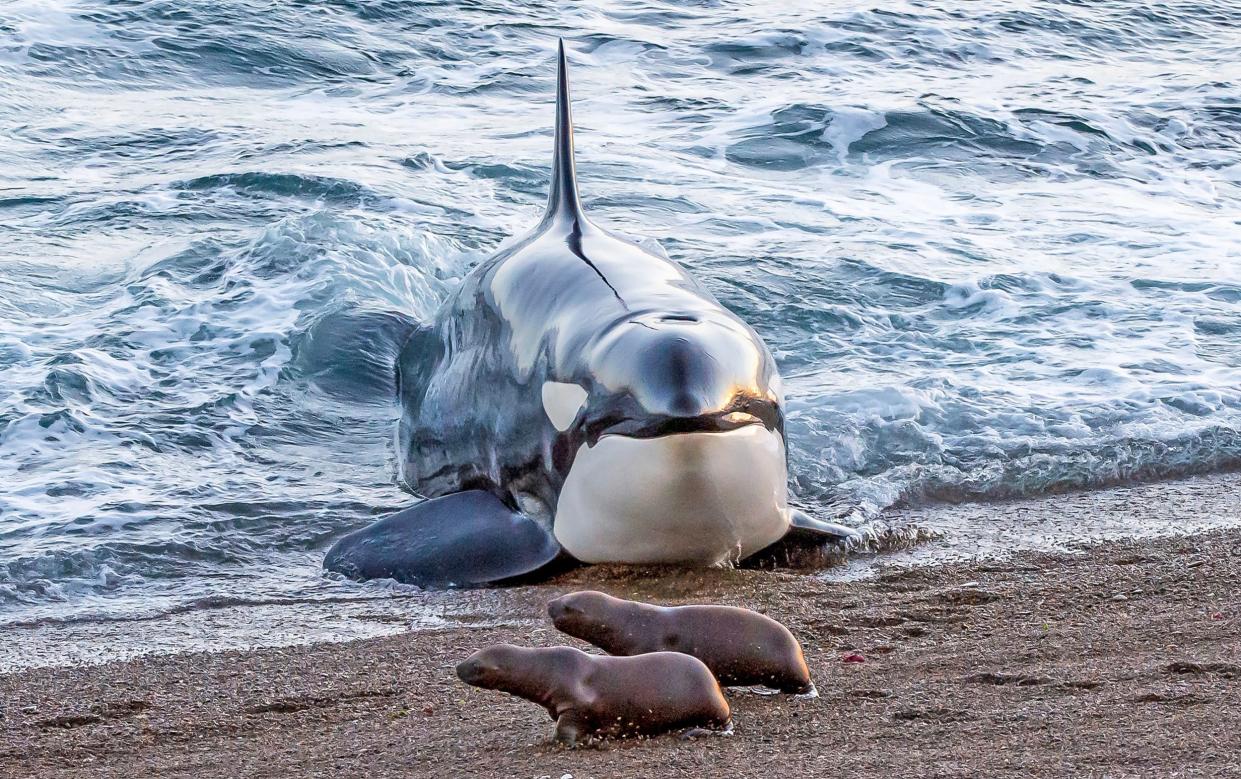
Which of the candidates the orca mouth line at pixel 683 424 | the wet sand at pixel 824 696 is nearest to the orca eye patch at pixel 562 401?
the orca mouth line at pixel 683 424

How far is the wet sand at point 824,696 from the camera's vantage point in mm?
4387

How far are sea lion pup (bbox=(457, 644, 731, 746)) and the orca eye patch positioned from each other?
2.27 meters

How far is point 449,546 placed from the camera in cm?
721

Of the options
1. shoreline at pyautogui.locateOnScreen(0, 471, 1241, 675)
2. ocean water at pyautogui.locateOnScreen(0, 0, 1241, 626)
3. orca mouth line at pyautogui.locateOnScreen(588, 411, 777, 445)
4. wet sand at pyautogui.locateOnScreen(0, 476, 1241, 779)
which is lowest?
ocean water at pyautogui.locateOnScreen(0, 0, 1241, 626)

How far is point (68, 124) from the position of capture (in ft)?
58.1

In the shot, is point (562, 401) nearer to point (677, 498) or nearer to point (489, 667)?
point (677, 498)

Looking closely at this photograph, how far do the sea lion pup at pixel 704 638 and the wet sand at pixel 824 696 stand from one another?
0.08m

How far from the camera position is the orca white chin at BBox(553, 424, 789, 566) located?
6145 millimetres

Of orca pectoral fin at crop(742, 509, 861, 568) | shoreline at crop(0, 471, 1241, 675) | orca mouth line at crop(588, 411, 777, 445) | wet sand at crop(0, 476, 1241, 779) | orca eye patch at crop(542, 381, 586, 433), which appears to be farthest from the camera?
orca pectoral fin at crop(742, 509, 861, 568)

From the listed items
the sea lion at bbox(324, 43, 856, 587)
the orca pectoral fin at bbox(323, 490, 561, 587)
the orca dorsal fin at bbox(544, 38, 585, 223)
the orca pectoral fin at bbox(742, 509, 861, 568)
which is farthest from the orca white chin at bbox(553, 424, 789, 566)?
the orca dorsal fin at bbox(544, 38, 585, 223)

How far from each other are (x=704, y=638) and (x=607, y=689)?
552mm

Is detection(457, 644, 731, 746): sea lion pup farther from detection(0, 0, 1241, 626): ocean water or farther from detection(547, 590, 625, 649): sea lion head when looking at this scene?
detection(0, 0, 1241, 626): ocean water

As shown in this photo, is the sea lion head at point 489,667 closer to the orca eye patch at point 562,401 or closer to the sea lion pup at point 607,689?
the sea lion pup at point 607,689

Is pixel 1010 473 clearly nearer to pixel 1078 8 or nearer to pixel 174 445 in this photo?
pixel 174 445
